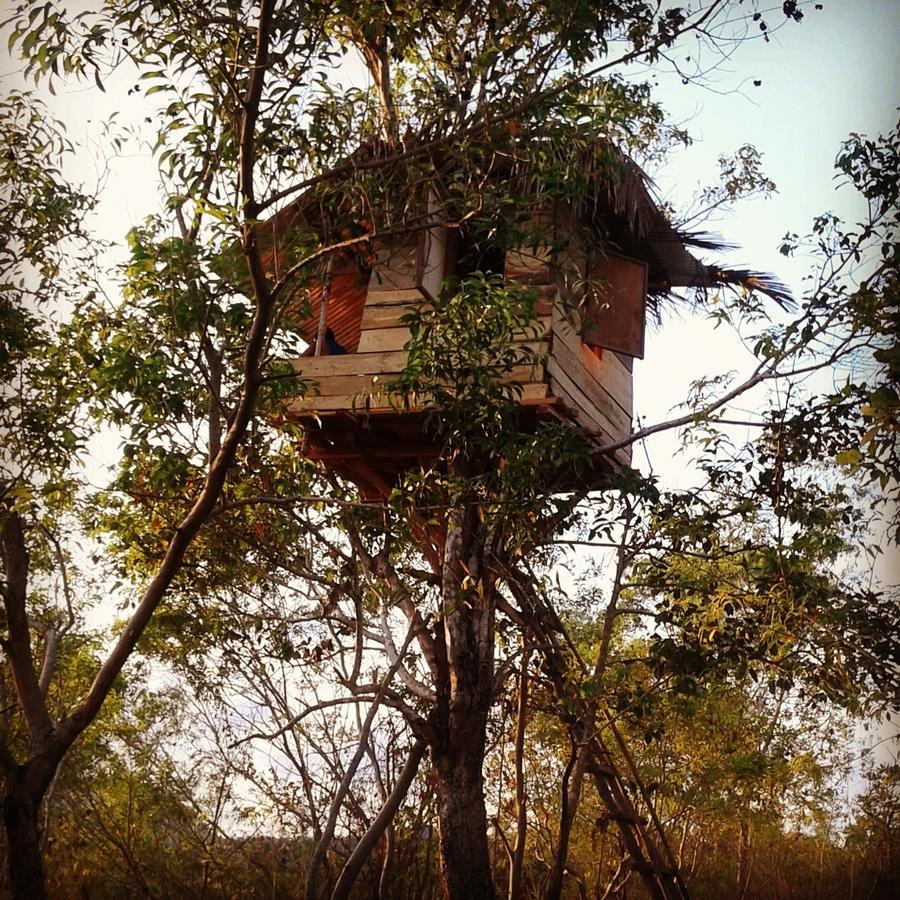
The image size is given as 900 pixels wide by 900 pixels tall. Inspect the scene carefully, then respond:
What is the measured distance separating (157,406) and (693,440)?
2.81m

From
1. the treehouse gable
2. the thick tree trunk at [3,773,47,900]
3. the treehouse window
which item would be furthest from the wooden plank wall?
the thick tree trunk at [3,773,47,900]

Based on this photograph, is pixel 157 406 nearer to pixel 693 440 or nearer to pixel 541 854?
pixel 693 440

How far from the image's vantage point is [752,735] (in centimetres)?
947

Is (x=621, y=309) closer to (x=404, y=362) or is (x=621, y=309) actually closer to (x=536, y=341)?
(x=536, y=341)

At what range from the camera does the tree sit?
385 centimetres

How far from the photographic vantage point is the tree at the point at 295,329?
3.85m

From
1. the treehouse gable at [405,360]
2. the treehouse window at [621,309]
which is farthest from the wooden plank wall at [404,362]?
the treehouse window at [621,309]

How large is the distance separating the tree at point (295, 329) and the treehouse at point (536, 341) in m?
0.35

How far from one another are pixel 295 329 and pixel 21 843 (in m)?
2.67

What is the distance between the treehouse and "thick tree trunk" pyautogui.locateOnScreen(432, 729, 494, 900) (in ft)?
5.92

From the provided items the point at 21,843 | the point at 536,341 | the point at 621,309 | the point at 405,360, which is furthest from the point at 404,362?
the point at 21,843

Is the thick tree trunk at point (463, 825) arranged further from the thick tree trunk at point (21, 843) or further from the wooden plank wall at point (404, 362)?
the thick tree trunk at point (21, 843)

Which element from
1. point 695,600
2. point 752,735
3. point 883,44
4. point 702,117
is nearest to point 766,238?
point 702,117

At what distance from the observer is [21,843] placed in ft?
14.8
